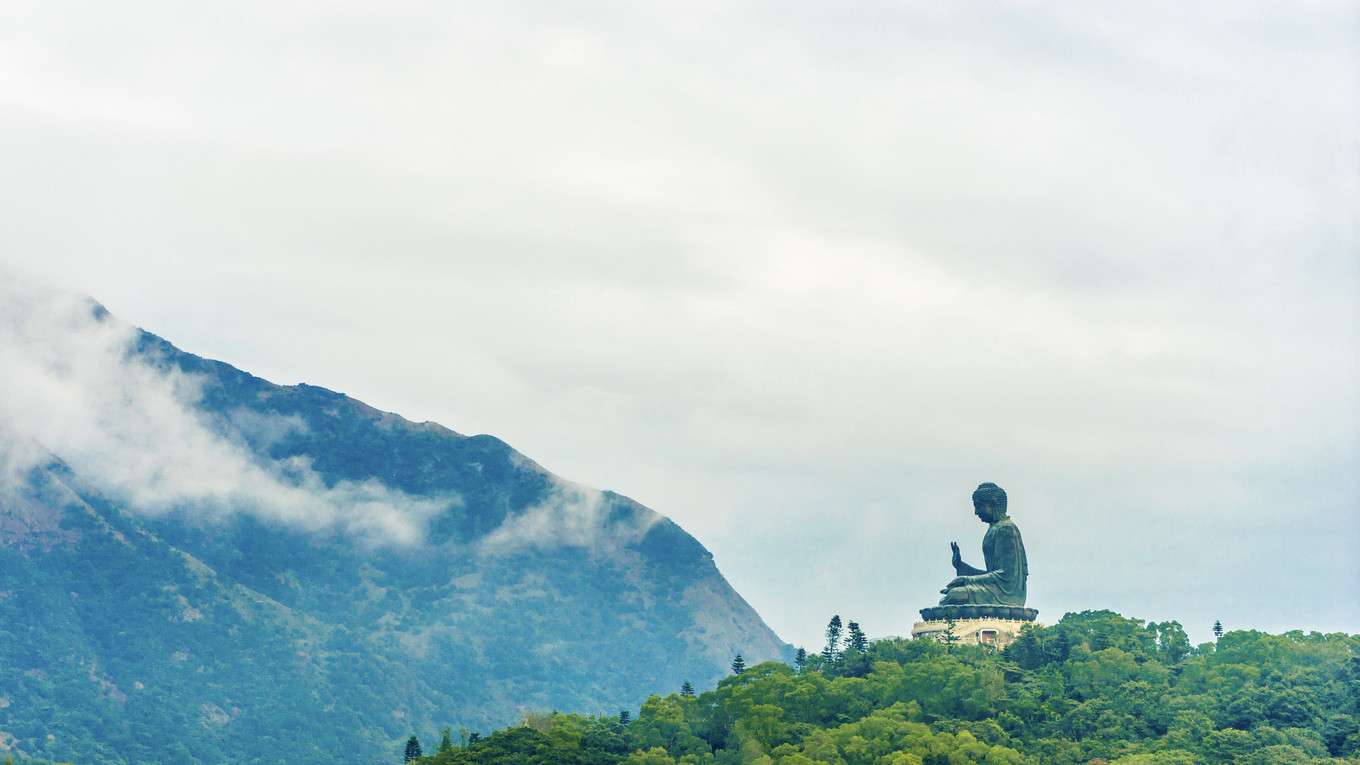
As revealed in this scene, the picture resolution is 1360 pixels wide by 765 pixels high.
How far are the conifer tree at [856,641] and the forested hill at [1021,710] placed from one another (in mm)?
342

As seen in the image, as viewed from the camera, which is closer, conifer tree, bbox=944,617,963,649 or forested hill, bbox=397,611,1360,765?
forested hill, bbox=397,611,1360,765

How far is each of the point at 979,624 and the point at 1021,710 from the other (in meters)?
10.7

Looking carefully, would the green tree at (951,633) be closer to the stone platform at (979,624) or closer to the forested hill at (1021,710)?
the stone platform at (979,624)

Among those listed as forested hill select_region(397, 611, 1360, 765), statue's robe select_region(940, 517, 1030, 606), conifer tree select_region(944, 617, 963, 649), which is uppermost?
statue's robe select_region(940, 517, 1030, 606)

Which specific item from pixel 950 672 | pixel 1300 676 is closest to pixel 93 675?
pixel 950 672

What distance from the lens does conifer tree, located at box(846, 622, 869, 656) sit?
3996 inches

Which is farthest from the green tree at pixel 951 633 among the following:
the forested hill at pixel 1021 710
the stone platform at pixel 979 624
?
the forested hill at pixel 1021 710

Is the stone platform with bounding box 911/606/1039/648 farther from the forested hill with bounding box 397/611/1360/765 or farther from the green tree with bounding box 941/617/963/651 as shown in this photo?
the forested hill with bounding box 397/611/1360/765

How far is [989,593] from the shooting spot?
102 meters

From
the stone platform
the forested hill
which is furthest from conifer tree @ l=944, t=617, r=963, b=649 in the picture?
the forested hill

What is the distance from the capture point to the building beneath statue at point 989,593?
10119cm

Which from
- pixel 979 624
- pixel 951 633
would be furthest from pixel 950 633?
pixel 979 624

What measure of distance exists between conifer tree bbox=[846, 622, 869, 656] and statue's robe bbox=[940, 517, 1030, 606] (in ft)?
14.0

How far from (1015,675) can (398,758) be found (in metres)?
84.6
